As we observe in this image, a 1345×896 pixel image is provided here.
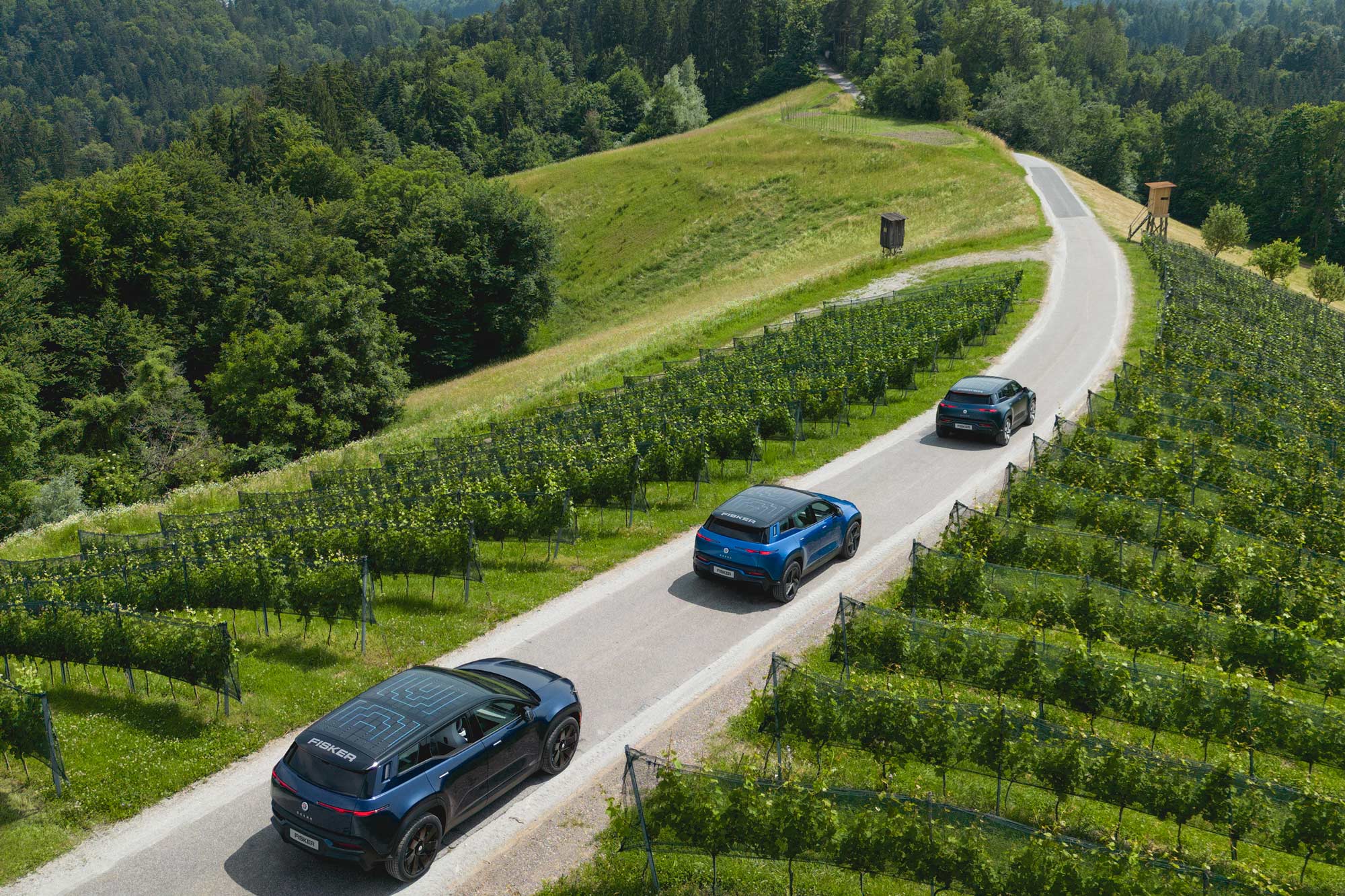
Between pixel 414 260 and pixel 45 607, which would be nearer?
pixel 45 607

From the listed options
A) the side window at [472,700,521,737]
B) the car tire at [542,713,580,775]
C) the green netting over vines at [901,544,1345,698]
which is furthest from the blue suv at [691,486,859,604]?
the side window at [472,700,521,737]

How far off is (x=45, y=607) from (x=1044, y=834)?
1538cm

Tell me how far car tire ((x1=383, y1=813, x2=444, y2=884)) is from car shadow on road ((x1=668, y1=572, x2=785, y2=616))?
8260mm

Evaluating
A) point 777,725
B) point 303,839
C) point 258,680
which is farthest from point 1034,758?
point 258,680

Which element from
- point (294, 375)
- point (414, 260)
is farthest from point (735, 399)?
point (414, 260)

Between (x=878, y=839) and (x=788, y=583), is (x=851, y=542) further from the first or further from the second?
(x=878, y=839)

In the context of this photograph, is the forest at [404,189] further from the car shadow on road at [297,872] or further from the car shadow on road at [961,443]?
the car shadow on road at [297,872]

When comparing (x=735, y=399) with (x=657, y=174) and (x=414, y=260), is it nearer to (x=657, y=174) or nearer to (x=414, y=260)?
(x=414, y=260)

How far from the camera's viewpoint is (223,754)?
43.4 feet

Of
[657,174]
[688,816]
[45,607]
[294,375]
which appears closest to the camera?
[688,816]

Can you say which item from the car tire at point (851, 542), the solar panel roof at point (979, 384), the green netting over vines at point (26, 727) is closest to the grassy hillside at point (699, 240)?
the solar panel roof at point (979, 384)

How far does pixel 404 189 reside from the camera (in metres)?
82.7

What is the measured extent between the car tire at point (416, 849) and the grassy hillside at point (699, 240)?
23.1 metres

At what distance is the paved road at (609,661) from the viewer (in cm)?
1098
